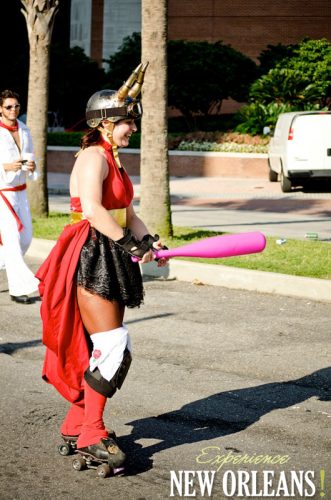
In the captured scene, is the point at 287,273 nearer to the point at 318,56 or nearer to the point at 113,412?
the point at 113,412

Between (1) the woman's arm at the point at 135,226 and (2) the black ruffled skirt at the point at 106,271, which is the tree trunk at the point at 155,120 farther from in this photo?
(2) the black ruffled skirt at the point at 106,271

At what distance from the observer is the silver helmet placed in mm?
5922

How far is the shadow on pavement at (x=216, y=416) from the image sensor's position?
6262 millimetres

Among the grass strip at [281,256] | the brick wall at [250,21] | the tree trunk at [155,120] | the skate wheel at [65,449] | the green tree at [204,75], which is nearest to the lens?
the skate wheel at [65,449]

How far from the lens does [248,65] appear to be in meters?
33.6

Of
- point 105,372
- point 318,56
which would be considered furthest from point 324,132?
point 105,372

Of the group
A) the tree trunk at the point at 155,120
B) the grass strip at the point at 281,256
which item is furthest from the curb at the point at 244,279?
the tree trunk at the point at 155,120

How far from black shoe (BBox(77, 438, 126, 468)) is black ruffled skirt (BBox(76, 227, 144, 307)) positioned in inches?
28.9

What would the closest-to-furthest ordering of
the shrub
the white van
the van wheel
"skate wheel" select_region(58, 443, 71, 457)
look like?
"skate wheel" select_region(58, 443, 71, 457) < the white van < the van wheel < the shrub

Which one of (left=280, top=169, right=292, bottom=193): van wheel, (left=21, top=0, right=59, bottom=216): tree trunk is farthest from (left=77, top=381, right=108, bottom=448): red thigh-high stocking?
(left=280, top=169, right=292, bottom=193): van wheel

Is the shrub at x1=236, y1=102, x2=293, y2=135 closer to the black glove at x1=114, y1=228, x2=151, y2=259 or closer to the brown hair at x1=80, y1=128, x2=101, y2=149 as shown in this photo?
the brown hair at x1=80, y1=128, x2=101, y2=149

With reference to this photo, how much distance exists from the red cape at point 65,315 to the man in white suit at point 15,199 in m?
4.83

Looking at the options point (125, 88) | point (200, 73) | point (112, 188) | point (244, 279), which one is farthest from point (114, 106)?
point (200, 73)

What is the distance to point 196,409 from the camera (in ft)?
23.0
